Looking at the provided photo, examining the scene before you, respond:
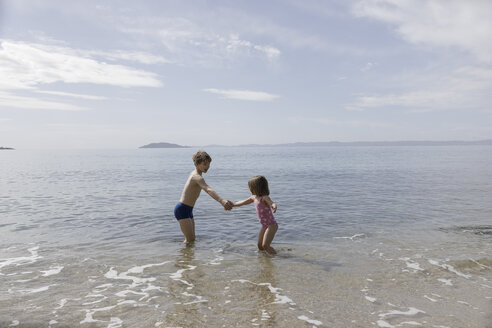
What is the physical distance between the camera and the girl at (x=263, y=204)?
8227 mm

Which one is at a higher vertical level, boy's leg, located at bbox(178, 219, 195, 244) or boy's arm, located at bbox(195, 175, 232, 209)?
boy's arm, located at bbox(195, 175, 232, 209)

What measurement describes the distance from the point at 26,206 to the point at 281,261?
626 inches

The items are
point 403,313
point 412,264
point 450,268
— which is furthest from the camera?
point 412,264

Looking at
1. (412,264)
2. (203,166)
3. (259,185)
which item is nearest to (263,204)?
(259,185)

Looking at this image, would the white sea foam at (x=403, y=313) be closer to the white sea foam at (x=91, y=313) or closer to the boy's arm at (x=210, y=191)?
the boy's arm at (x=210, y=191)

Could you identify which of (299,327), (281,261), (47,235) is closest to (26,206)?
(47,235)

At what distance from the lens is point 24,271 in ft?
24.4

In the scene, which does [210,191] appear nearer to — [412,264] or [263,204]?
[263,204]

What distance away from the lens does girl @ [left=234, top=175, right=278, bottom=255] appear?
27.0 feet

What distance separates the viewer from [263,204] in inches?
329

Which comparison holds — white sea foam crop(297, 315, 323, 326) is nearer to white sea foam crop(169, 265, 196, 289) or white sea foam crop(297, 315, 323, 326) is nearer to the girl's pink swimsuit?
white sea foam crop(169, 265, 196, 289)

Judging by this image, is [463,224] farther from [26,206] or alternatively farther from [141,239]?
[26,206]

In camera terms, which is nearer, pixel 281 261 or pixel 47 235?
pixel 281 261

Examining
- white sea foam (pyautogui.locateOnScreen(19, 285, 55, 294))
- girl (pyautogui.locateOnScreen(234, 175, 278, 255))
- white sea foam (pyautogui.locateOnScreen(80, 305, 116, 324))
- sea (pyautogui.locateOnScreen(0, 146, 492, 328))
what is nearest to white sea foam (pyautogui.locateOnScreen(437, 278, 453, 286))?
sea (pyautogui.locateOnScreen(0, 146, 492, 328))
